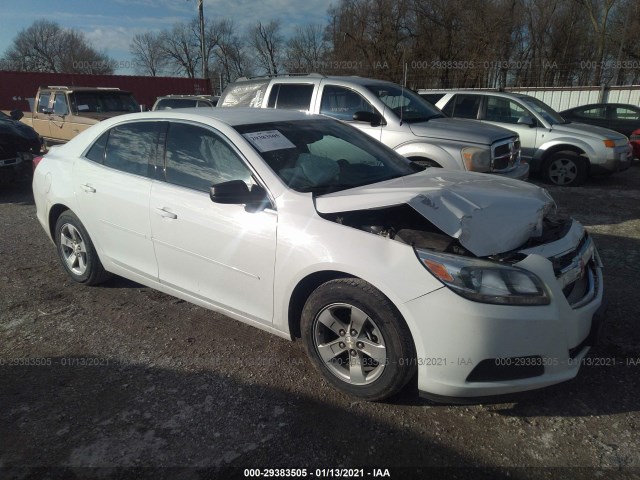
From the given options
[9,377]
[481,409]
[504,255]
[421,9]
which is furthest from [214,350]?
[421,9]

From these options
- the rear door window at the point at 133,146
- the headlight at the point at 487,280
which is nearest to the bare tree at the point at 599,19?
the rear door window at the point at 133,146

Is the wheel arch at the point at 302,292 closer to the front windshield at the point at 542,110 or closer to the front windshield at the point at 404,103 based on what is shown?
the front windshield at the point at 404,103

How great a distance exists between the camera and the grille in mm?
5984

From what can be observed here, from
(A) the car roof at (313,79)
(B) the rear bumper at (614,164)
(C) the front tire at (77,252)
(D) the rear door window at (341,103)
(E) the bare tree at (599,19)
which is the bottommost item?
(C) the front tire at (77,252)

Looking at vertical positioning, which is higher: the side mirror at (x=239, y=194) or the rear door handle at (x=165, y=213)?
the side mirror at (x=239, y=194)

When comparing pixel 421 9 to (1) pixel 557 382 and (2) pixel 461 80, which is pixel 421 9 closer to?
(2) pixel 461 80

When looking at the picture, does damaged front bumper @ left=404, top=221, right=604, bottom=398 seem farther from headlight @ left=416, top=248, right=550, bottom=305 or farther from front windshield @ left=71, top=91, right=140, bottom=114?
front windshield @ left=71, top=91, right=140, bottom=114

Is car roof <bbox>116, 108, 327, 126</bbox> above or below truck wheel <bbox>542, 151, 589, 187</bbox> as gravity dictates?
above

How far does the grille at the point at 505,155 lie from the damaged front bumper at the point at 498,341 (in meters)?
3.82

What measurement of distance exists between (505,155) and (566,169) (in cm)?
317

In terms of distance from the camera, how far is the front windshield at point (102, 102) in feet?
35.1

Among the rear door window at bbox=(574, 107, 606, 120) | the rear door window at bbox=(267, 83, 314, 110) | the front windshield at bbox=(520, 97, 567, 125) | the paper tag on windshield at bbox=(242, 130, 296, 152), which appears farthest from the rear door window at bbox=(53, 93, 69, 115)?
the rear door window at bbox=(574, 107, 606, 120)

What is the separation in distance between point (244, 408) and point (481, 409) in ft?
4.46

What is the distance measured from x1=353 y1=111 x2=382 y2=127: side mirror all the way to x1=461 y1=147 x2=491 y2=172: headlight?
50.4 inches
